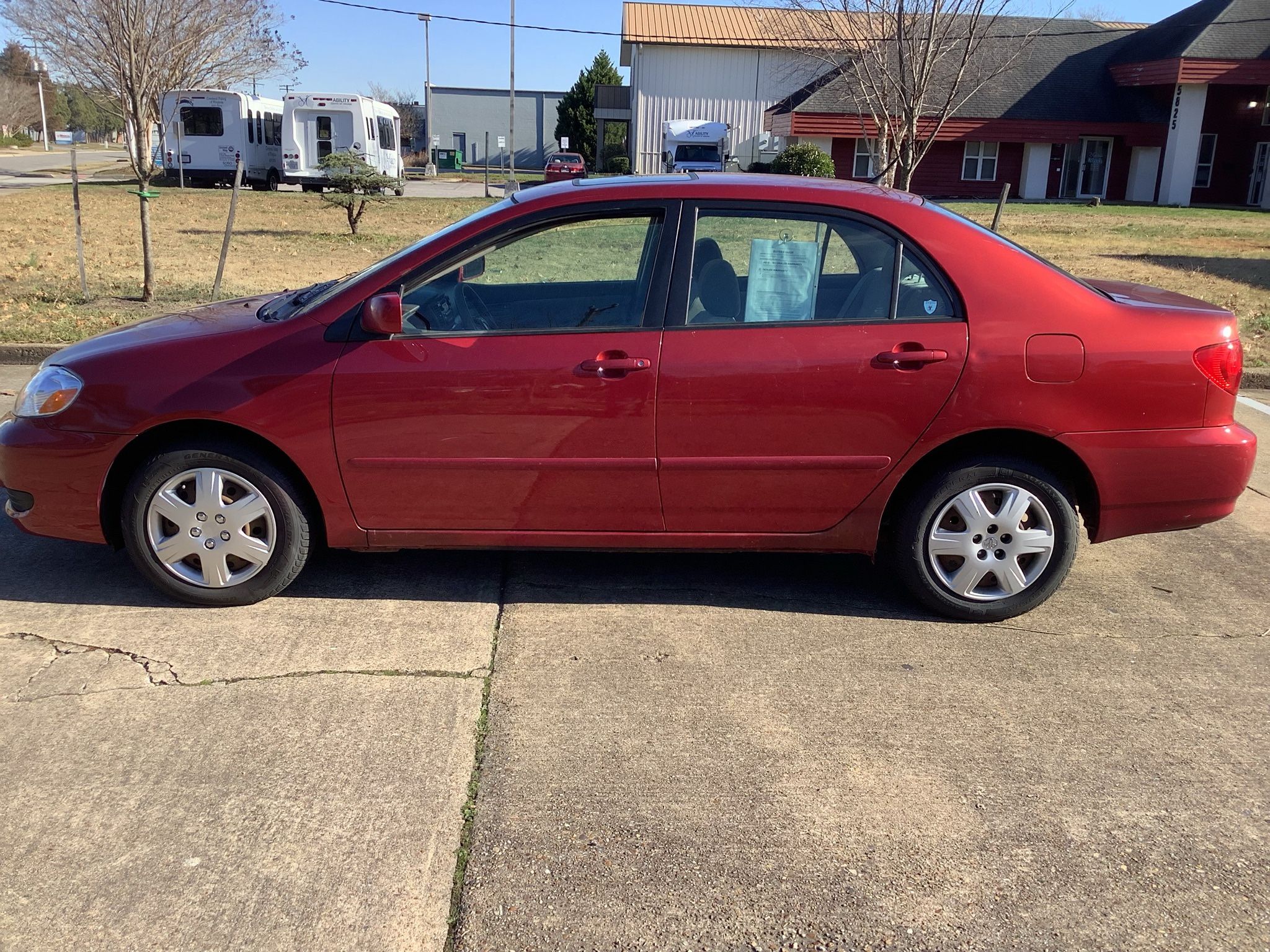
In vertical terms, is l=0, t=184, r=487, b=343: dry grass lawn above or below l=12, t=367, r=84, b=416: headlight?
below

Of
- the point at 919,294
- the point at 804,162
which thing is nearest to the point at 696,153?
the point at 804,162

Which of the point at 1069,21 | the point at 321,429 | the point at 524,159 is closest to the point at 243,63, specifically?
the point at 524,159

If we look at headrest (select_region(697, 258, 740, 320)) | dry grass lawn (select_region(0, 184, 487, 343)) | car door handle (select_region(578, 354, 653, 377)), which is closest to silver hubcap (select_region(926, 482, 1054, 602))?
headrest (select_region(697, 258, 740, 320))

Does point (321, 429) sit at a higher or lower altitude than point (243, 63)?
lower

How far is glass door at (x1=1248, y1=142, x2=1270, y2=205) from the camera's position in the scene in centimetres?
3972

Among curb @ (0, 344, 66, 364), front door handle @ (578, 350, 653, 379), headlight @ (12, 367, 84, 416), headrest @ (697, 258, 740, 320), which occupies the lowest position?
curb @ (0, 344, 66, 364)

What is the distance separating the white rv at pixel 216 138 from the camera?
3428 cm

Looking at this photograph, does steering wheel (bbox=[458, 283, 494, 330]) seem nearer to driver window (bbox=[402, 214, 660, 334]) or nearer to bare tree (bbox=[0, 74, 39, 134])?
driver window (bbox=[402, 214, 660, 334])

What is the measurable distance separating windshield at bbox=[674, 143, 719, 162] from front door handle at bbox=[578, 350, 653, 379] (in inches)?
1577

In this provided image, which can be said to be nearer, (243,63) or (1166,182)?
(1166,182)

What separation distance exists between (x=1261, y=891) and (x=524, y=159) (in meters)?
76.1

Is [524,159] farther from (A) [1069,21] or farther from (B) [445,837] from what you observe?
(B) [445,837]

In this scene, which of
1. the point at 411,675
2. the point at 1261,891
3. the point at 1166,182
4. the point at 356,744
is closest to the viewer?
the point at 1261,891

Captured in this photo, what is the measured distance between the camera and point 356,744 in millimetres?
3369
